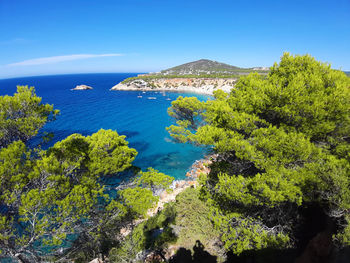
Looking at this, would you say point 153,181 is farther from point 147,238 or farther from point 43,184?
point 147,238

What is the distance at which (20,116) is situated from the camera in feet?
23.9

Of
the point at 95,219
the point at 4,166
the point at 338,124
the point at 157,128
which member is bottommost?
the point at 157,128

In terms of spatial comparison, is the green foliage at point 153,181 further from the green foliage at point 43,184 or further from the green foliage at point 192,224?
the green foliage at point 192,224

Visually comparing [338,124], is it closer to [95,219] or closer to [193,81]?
[95,219]

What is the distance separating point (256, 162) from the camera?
772 cm

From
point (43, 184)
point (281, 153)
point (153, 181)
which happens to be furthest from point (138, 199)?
point (281, 153)

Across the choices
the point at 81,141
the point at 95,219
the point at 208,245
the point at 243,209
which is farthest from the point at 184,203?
the point at 81,141

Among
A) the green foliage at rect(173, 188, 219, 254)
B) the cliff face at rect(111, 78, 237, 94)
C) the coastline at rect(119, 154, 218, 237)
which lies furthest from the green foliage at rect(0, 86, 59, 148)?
the cliff face at rect(111, 78, 237, 94)

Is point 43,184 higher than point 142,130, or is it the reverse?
point 43,184

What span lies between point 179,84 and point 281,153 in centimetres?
9471

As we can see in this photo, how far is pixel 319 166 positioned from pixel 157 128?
33.5 metres

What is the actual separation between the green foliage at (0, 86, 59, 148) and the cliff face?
8123cm

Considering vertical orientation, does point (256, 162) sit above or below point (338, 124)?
below

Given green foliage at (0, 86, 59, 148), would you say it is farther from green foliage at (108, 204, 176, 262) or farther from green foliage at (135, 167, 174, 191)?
green foliage at (108, 204, 176, 262)
